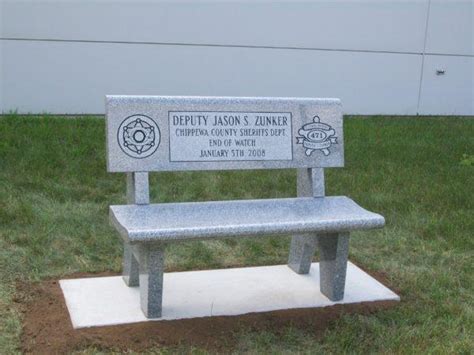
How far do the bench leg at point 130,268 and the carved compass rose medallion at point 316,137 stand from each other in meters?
1.10

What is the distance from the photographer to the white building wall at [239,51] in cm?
900

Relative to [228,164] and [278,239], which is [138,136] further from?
[278,239]

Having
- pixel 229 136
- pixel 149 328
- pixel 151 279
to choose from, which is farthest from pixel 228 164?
pixel 149 328

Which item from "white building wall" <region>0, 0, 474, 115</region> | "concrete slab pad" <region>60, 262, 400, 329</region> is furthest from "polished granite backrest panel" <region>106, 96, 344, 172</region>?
"white building wall" <region>0, 0, 474, 115</region>

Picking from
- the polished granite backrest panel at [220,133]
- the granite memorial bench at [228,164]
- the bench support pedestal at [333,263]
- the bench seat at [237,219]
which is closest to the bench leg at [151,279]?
the granite memorial bench at [228,164]

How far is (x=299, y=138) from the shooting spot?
4.32 m

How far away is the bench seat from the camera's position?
3482 mm

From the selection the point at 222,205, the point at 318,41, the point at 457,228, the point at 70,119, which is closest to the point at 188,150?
the point at 222,205

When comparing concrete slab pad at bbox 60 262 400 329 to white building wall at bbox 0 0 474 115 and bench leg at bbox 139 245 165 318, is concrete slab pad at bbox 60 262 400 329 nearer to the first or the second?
bench leg at bbox 139 245 165 318

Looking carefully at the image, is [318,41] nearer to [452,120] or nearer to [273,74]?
[273,74]

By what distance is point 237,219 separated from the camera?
12.3 ft

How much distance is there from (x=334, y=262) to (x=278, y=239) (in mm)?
1145

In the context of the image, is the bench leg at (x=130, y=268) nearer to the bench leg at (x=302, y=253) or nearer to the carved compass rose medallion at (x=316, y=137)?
the bench leg at (x=302, y=253)

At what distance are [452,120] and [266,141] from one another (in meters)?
7.17
